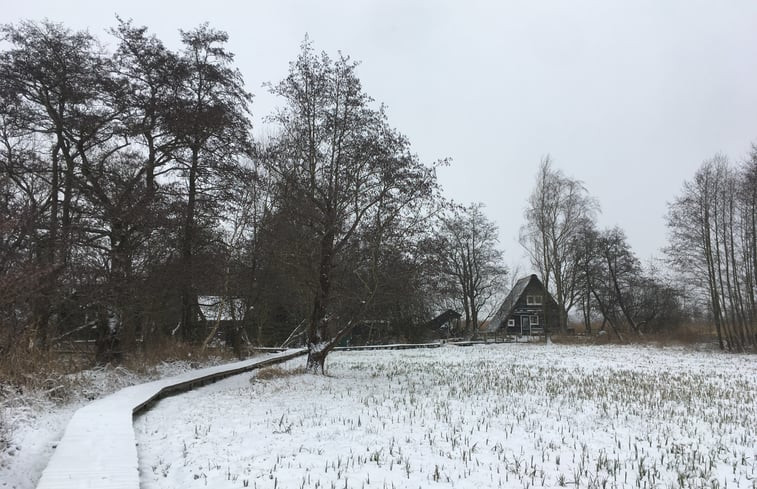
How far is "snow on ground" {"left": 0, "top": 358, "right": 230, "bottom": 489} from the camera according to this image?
589 centimetres

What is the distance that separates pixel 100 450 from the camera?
612cm

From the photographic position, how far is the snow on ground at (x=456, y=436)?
5.41m

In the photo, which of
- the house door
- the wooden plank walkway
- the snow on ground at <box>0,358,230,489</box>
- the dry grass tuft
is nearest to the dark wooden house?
the house door

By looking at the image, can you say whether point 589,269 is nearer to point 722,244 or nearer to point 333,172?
point 722,244

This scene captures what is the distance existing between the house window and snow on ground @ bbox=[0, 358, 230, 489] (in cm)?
5244

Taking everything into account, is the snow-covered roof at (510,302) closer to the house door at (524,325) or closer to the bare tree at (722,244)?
the house door at (524,325)

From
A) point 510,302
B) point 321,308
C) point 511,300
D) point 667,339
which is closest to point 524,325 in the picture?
point 510,302

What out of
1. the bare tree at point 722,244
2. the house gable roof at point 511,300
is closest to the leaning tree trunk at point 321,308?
the bare tree at point 722,244

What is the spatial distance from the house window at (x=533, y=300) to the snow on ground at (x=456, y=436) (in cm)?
4684

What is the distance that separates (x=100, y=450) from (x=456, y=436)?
192 inches

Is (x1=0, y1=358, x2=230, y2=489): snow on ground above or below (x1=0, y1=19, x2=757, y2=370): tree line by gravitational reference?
below

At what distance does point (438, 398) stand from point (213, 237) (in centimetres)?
1301

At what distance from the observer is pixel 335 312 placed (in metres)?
17.3

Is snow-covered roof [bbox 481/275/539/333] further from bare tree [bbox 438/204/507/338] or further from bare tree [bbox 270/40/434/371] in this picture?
bare tree [bbox 270/40/434/371]
